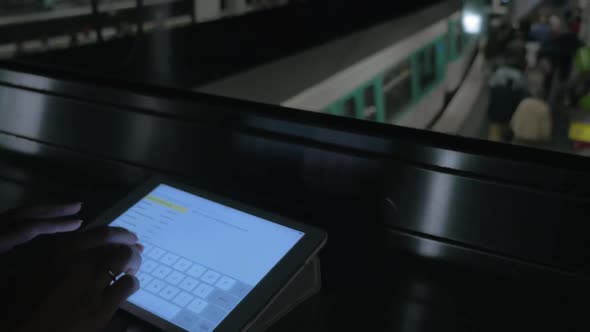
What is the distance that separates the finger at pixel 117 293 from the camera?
66cm

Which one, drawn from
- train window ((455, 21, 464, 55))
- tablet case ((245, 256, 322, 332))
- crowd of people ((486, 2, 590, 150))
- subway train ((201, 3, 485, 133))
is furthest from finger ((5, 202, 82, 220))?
train window ((455, 21, 464, 55))

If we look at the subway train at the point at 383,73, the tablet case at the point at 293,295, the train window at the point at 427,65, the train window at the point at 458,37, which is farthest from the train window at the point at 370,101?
the tablet case at the point at 293,295

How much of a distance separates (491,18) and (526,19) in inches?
14.7

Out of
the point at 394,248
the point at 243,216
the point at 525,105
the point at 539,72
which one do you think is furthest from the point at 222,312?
the point at 539,72

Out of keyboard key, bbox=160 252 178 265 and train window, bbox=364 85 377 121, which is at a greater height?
keyboard key, bbox=160 252 178 265

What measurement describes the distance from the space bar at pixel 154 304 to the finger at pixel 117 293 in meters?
0.03

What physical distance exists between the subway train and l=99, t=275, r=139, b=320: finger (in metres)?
0.95

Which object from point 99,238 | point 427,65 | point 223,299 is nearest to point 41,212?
point 99,238

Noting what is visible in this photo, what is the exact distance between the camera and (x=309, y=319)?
30.9 inches

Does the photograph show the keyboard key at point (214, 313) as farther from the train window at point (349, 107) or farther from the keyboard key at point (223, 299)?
the train window at point (349, 107)

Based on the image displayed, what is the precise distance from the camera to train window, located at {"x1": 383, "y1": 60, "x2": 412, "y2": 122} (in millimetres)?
2617

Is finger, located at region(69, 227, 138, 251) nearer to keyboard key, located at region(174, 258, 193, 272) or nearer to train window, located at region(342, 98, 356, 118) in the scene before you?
keyboard key, located at region(174, 258, 193, 272)

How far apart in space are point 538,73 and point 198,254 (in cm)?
250

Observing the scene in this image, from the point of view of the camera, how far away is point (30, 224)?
0.86 meters
